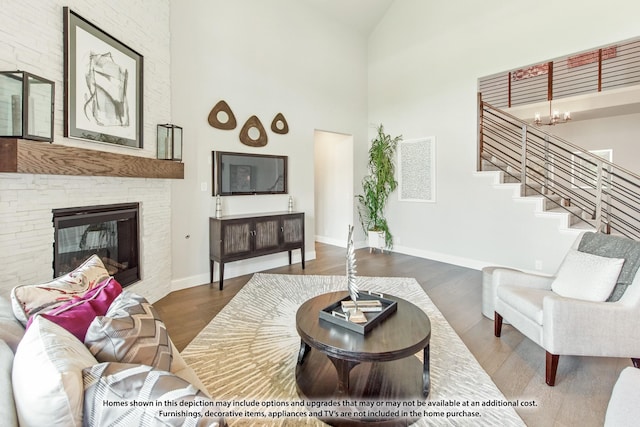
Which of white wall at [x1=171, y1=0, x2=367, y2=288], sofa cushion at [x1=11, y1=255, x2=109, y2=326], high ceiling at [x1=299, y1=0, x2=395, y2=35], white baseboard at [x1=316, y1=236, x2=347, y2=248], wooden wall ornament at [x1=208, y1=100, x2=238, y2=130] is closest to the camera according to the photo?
sofa cushion at [x1=11, y1=255, x2=109, y2=326]

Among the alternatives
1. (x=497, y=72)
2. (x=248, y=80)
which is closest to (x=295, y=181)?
(x=248, y=80)

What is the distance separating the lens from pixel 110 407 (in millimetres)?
807

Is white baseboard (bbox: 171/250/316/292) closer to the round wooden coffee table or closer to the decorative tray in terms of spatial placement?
the round wooden coffee table

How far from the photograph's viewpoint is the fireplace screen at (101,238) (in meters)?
2.41

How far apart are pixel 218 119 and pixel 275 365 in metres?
3.17

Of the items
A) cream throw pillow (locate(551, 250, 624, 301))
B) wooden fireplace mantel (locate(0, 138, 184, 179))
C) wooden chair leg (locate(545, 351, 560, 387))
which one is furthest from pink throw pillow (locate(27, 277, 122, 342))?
cream throw pillow (locate(551, 250, 624, 301))

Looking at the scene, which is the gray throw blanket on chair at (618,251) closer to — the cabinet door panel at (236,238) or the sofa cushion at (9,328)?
the sofa cushion at (9,328)

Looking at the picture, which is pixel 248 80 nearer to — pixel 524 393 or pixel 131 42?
pixel 131 42

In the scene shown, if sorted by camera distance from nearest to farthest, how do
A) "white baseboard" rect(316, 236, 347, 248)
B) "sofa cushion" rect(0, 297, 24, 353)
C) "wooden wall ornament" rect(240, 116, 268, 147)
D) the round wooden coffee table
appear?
"sofa cushion" rect(0, 297, 24, 353), the round wooden coffee table, "wooden wall ornament" rect(240, 116, 268, 147), "white baseboard" rect(316, 236, 347, 248)

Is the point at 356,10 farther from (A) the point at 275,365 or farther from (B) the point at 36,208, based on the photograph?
(A) the point at 275,365

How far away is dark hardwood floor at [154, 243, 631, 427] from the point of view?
5.90 ft

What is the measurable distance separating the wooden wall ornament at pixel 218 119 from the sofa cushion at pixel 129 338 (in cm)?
322

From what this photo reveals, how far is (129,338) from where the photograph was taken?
Answer: 43.1 inches

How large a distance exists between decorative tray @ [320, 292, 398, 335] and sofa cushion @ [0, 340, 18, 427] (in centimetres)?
139
